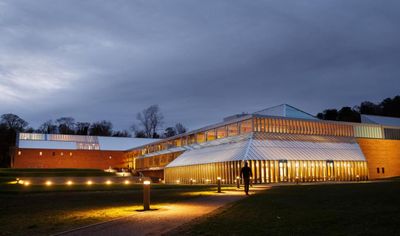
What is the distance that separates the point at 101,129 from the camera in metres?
115

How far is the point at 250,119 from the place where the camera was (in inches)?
1618

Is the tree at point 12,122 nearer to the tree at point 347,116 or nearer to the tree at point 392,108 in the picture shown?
the tree at point 347,116

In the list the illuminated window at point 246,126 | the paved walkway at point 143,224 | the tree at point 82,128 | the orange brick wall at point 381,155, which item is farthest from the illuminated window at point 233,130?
the tree at point 82,128

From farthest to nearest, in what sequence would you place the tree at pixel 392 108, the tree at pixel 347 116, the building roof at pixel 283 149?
the tree at pixel 392 108, the tree at pixel 347 116, the building roof at pixel 283 149

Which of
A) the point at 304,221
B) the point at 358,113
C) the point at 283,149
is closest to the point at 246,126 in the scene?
the point at 283,149

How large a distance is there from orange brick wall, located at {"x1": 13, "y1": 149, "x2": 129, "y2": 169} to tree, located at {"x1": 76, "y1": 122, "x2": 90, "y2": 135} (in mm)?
29941

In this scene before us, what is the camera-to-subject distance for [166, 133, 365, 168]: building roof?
38.5 metres

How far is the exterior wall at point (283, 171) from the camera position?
37.2 m

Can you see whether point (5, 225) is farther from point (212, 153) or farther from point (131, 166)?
point (131, 166)

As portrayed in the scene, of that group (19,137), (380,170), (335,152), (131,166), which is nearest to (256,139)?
(335,152)

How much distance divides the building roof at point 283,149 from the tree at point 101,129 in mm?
70608

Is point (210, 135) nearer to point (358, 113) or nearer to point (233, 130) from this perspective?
point (233, 130)

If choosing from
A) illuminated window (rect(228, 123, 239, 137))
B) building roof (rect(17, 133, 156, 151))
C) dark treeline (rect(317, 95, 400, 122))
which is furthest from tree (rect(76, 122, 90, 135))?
illuminated window (rect(228, 123, 239, 137))

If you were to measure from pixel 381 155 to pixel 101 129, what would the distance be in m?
84.5
